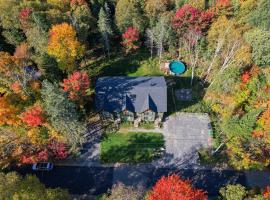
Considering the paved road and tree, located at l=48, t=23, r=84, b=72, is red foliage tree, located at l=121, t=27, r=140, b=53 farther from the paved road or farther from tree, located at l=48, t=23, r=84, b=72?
the paved road

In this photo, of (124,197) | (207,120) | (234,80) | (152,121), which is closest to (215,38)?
(234,80)

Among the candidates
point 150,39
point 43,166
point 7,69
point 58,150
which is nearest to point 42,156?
point 43,166

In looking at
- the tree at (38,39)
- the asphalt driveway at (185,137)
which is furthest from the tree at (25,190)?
the tree at (38,39)

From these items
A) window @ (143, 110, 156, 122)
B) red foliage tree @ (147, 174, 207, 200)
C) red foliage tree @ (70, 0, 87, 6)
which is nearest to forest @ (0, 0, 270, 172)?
red foliage tree @ (70, 0, 87, 6)

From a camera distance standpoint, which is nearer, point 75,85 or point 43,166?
point 43,166

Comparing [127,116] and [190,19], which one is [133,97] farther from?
[190,19]

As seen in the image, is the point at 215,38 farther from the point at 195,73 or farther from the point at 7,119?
the point at 7,119
